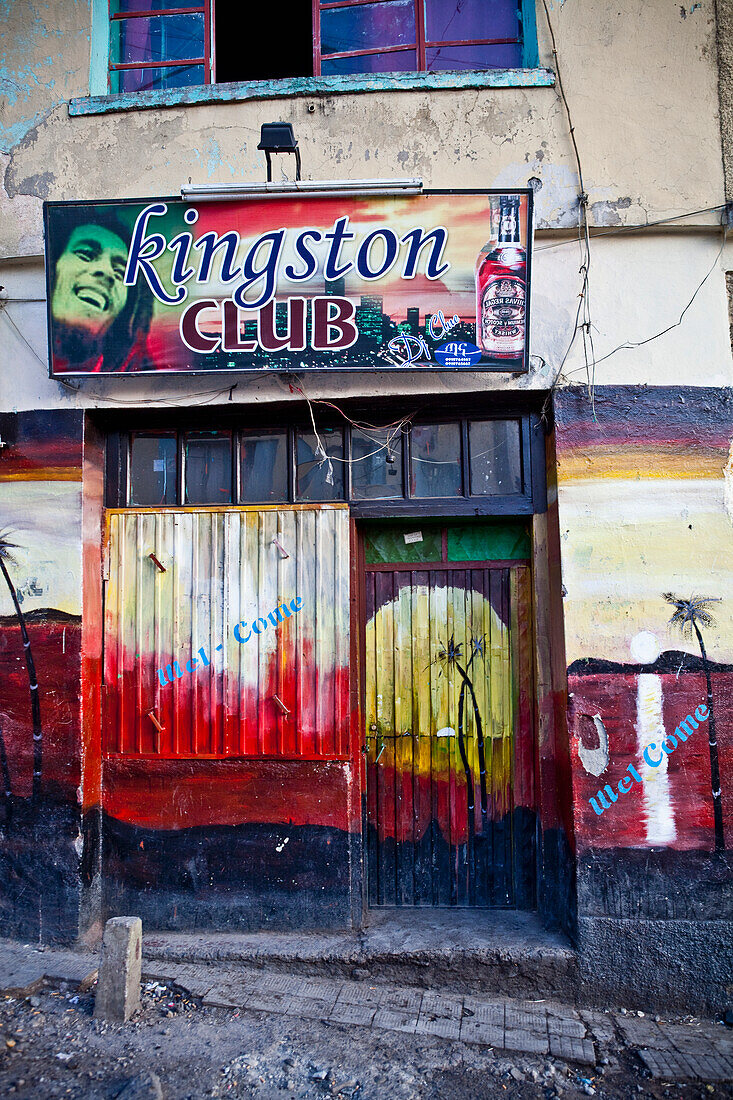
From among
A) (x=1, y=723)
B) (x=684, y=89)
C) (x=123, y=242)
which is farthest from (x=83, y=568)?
(x=684, y=89)

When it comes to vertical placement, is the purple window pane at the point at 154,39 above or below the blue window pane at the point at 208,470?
above

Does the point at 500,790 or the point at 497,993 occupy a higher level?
the point at 500,790

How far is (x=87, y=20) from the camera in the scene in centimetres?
475

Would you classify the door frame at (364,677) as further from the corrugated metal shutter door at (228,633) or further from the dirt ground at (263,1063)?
the dirt ground at (263,1063)

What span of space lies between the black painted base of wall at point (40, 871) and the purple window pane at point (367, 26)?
508 cm

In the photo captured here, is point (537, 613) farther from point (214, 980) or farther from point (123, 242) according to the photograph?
point (123, 242)

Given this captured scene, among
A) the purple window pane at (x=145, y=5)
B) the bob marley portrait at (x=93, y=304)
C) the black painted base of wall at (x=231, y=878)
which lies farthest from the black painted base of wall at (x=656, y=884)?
the purple window pane at (x=145, y=5)

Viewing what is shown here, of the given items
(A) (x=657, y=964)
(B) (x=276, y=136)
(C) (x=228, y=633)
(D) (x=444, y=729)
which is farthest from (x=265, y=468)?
(A) (x=657, y=964)

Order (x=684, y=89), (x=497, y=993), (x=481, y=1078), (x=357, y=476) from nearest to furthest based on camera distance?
(x=481, y=1078) → (x=497, y=993) → (x=684, y=89) → (x=357, y=476)

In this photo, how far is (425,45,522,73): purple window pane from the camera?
15.4ft

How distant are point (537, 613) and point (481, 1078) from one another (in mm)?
2351

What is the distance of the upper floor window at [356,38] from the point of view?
4.71 meters

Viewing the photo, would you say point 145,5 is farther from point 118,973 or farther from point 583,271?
point 118,973

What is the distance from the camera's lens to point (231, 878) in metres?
4.38
